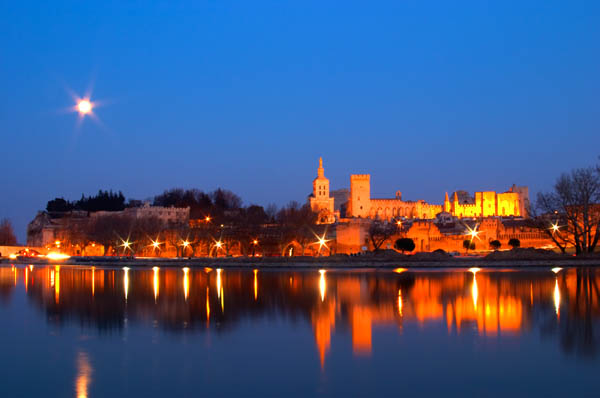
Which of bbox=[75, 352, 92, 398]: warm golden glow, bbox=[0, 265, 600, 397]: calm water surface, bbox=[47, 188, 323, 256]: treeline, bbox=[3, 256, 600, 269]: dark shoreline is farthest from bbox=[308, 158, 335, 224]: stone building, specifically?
bbox=[75, 352, 92, 398]: warm golden glow

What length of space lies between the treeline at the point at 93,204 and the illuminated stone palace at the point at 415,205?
2941 cm

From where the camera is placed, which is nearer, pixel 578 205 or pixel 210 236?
pixel 578 205

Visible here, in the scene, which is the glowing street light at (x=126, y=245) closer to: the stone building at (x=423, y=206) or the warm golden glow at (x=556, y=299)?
the warm golden glow at (x=556, y=299)

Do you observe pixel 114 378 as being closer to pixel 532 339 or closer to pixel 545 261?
pixel 532 339

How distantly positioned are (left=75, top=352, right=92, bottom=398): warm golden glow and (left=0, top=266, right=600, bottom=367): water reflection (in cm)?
282

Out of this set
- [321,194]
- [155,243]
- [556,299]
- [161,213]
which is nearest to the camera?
[556,299]

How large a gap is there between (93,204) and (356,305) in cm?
7711

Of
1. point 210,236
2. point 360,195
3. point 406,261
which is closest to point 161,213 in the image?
point 210,236

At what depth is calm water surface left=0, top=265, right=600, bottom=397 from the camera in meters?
8.27

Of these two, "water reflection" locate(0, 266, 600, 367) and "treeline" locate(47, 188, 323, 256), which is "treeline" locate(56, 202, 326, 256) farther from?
"water reflection" locate(0, 266, 600, 367)

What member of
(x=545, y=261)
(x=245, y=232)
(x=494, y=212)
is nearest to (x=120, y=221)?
(x=245, y=232)

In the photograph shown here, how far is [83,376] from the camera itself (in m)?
8.80

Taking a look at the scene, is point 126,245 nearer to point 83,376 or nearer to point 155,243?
point 155,243

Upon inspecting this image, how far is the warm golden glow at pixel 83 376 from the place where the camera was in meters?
8.02
